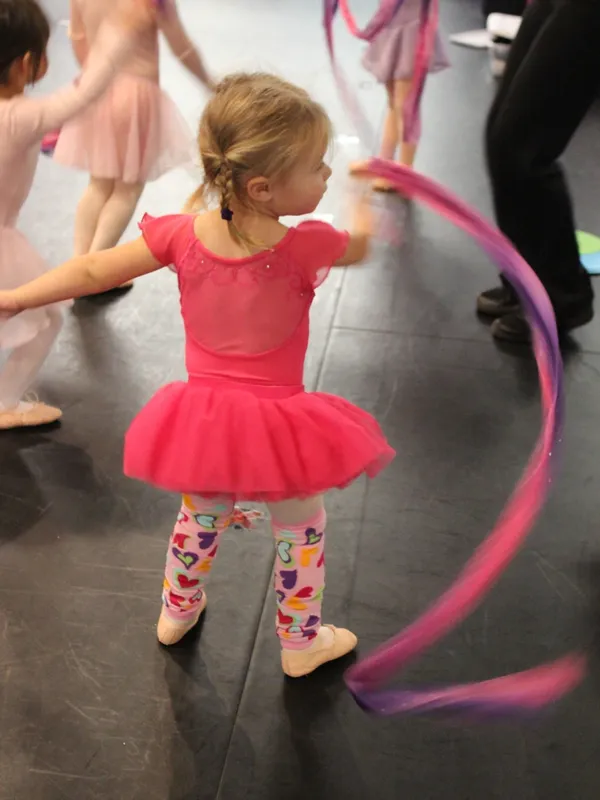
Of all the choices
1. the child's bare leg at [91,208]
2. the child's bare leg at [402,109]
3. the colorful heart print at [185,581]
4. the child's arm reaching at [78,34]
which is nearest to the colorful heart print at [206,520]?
the colorful heart print at [185,581]

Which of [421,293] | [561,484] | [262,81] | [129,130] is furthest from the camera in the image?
[421,293]

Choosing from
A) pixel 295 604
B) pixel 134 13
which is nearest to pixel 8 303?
pixel 295 604

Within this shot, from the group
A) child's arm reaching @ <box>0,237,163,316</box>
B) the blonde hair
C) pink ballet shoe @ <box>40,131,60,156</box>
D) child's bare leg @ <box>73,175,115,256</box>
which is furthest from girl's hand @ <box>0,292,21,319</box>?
pink ballet shoe @ <box>40,131,60,156</box>

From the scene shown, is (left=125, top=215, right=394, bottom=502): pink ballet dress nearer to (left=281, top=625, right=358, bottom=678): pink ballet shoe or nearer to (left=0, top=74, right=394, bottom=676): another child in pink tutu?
(left=0, top=74, right=394, bottom=676): another child in pink tutu

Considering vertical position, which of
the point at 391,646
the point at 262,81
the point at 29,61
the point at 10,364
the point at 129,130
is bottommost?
the point at 10,364

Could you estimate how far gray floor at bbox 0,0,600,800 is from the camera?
1.08 m

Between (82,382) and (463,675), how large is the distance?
109 centimetres

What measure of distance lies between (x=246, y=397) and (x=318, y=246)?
0.67 feet

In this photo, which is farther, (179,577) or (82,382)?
(82,382)

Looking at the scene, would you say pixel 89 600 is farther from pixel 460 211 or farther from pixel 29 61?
pixel 29 61

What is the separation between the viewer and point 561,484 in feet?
5.13

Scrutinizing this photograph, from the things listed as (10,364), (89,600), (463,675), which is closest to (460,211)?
(463,675)

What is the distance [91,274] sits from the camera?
954 mm

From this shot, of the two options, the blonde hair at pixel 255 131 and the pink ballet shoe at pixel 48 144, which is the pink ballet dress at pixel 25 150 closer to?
the blonde hair at pixel 255 131
